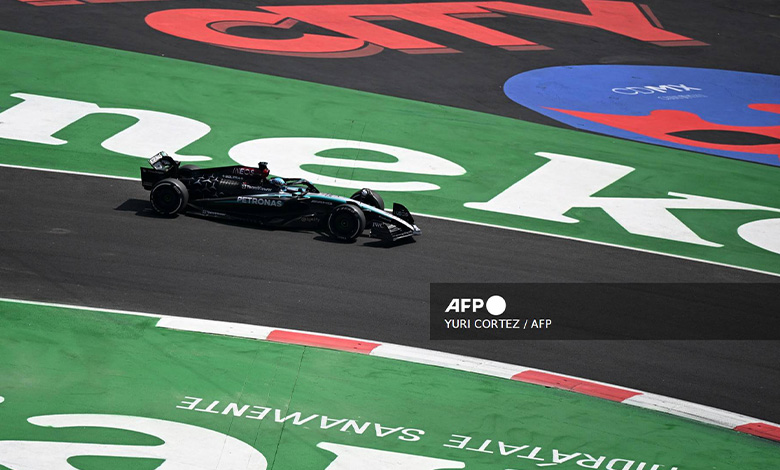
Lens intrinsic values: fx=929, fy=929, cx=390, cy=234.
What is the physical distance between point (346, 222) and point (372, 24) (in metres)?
17.2

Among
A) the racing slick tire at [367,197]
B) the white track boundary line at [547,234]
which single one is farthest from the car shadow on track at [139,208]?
the racing slick tire at [367,197]

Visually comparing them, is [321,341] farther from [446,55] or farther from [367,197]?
[446,55]

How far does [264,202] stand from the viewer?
15.5 m

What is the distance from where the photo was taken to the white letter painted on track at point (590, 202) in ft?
58.3

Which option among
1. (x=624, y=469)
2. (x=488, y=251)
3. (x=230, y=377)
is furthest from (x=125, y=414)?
(x=488, y=251)

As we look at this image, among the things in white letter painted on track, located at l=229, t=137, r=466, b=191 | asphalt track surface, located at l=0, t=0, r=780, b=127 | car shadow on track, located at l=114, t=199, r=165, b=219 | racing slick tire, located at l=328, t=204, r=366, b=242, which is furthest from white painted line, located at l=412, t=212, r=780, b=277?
asphalt track surface, located at l=0, t=0, r=780, b=127

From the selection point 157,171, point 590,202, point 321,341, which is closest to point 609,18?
point 590,202

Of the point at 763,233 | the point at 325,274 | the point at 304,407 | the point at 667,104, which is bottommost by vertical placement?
the point at 304,407

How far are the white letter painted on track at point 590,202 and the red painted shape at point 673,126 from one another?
11.9 feet

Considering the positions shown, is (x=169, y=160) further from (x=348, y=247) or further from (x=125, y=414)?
(x=125, y=414)

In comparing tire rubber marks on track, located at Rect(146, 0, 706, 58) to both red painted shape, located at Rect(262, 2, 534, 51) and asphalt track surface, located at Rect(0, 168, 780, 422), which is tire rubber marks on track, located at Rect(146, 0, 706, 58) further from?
asphalt track surface, located at Rect(0, 168, 780, 422)

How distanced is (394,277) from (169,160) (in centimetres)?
463

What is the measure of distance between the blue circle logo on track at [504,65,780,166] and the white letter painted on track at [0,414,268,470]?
1690 cm

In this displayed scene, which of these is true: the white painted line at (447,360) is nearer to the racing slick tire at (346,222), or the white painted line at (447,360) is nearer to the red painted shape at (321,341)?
the red painted shape at (321,341)
